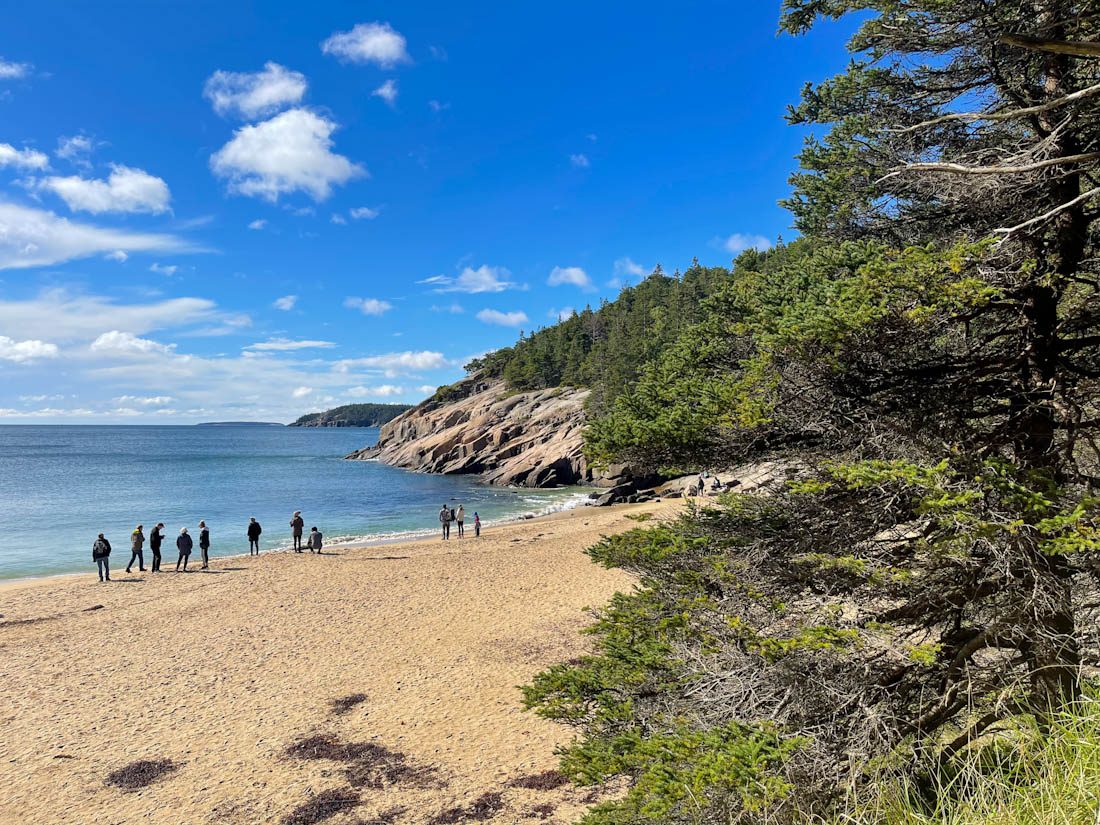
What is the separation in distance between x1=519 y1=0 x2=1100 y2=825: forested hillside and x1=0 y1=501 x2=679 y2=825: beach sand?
160 inches

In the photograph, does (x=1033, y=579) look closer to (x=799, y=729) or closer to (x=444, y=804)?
(x=799, y=729)

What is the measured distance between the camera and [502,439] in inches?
2625

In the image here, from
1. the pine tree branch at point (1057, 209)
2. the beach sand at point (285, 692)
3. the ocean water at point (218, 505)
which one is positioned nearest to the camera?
the pine tree branch at point (1057, 209)

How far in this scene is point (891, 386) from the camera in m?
5.03

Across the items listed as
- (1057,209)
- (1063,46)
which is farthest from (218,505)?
(1063,46)

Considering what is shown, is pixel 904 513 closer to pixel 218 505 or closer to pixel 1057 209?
pixel 1057 209

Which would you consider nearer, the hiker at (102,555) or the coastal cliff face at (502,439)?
the hiker at (102,555)

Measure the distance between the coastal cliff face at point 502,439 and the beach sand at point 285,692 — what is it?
31860 millimetres

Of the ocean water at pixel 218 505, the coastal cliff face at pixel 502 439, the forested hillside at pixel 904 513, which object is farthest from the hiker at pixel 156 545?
the coastal cliff face at pixel 502 439

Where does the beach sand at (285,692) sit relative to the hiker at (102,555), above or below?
below

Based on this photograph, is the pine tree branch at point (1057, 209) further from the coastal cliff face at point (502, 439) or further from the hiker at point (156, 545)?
the coastal cliff face at point (502, 439)

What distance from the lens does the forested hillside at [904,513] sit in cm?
396

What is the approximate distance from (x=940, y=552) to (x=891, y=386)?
4.77ft

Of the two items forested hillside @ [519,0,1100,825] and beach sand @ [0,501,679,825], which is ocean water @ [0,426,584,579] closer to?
beach sand @ [0,501,679,825]
